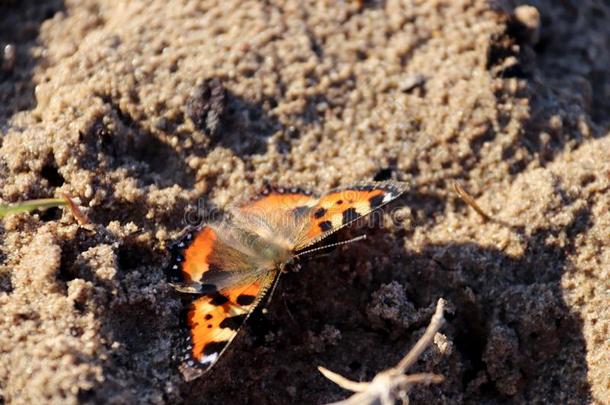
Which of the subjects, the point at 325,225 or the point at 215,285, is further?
the point at 325,225

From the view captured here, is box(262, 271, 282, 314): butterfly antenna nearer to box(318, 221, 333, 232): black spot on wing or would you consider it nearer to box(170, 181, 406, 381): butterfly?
box(170, 181, 406, 381): butterfly

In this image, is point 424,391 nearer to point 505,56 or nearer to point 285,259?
point 285,259

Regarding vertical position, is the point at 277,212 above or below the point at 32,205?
below

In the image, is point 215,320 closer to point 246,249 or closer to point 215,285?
point 215,285

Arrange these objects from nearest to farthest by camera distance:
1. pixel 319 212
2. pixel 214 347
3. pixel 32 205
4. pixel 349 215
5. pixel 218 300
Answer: pixel 214 347
pixel 32 205
pixel 218 300
pixel 349 215
pixel 319 212

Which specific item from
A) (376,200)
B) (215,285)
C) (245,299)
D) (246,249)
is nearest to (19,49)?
(246,249)

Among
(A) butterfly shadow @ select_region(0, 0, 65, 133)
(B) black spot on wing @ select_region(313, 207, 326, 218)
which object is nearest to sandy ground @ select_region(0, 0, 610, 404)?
(A) butterfly shadow @ select_region(0, 0, 65, 133)

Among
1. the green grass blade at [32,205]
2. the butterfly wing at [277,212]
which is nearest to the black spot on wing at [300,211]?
the butterfly wing at [277,212]

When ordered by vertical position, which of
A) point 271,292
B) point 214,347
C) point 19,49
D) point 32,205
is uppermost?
point 19,49
